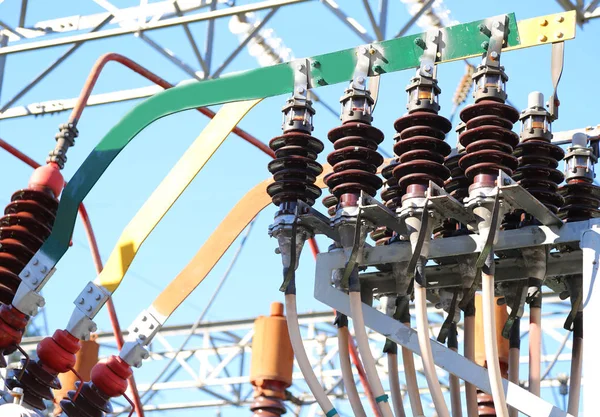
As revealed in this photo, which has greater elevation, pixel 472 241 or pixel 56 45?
pixel 56 45

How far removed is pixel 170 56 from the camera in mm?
12117

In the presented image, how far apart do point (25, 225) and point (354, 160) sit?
8.70 ft

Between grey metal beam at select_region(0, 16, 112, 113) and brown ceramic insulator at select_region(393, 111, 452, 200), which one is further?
grey metal beam at select_region(0, 16, 112, 113)

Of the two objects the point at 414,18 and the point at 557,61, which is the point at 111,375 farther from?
the point at 414,18

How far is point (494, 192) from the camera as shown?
5938mm

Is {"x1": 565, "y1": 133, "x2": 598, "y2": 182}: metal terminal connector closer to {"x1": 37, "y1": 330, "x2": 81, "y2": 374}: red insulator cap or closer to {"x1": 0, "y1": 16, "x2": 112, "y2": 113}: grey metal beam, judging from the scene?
{"x1": 37, "y1": 330, "x2": 81, "y2": 374}: red insulator cap

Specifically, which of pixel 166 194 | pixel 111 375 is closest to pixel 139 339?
pixel 111 375

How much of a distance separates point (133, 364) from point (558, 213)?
2.53m

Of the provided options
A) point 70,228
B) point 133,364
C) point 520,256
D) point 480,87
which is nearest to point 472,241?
point 520,256

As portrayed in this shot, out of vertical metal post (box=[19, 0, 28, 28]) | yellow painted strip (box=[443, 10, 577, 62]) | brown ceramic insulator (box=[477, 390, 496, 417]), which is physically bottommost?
brown ceramic insulator (box=[477, 390, 496, 417])

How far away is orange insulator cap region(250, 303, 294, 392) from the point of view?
337 inches

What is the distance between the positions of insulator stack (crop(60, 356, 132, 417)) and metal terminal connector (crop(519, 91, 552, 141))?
258cm

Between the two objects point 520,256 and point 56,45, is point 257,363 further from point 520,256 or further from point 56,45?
point 56,45

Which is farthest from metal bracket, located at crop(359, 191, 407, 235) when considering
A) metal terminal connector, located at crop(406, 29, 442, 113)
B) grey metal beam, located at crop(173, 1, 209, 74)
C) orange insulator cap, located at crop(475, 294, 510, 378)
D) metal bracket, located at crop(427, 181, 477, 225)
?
grey metal beam, located at crop(173, 1, 209, 74)
